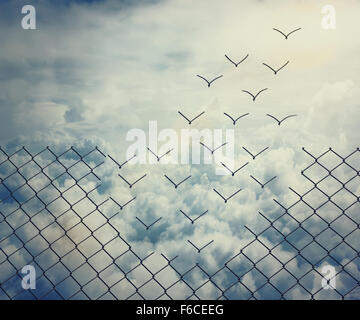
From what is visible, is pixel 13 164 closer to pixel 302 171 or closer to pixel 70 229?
pixel 70 229

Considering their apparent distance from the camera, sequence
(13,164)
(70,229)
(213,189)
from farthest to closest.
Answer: (13,164) < (70,229) < (213,189)

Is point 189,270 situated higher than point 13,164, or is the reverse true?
point 13,164

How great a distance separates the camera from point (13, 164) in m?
3.82
